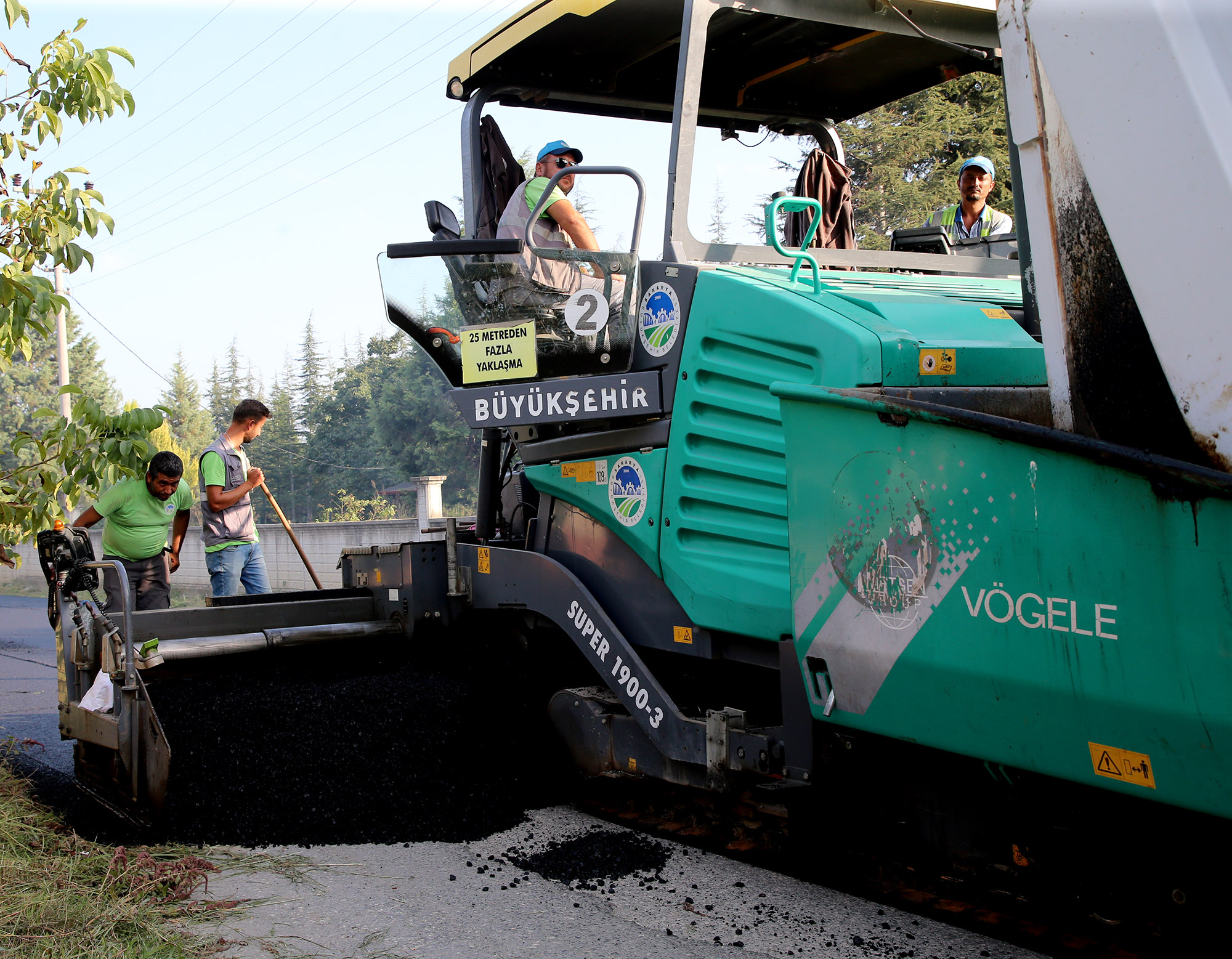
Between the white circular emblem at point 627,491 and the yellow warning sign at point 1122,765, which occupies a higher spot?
the white circular emblem at point 627,491

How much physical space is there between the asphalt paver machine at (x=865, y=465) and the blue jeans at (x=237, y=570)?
69.7 inches

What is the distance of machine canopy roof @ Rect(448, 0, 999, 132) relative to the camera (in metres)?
4.36

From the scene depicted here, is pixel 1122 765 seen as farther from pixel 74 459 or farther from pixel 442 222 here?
pixel 74 459

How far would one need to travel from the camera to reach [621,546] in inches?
170

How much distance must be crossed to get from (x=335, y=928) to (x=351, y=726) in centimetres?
144

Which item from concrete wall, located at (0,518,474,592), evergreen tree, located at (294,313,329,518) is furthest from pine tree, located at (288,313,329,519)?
concrete wall, located at (0,518,474,592)

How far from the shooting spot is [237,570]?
7117 mm

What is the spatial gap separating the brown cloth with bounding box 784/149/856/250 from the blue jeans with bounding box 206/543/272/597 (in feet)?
13.7

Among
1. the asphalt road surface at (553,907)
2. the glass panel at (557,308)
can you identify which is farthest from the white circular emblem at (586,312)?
the asphalt road surface at (553,907)

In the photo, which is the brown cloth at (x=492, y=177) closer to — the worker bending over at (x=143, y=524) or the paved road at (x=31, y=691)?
the worker bending over at (x=143, y=524)

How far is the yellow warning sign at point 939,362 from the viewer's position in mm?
3217

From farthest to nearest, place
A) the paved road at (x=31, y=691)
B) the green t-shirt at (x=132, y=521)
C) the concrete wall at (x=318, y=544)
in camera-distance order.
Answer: the concrete wall at (x=318, y=544) → the green t-shirt at (x=132, y=521) → the paved road at (x=31, y=691)

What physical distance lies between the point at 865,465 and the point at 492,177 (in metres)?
2.79

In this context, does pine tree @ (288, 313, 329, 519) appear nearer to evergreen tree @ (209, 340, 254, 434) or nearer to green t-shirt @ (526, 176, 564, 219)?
evergreen tree @ (209, 340, 254, 434)
